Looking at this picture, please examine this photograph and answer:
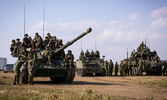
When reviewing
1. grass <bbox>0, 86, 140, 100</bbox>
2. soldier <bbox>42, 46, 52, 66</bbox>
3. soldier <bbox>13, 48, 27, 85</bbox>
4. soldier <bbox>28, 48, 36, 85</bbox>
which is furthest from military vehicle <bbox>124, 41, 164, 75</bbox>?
grass <bbox>0, 86, 140, 100</bbox>

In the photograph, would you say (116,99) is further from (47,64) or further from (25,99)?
(47,64)

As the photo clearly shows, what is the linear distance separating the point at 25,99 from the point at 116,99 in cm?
294

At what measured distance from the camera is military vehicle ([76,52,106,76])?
23.2m

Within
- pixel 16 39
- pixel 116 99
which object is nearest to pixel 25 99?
pixel 116 99

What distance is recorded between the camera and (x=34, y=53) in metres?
13.6

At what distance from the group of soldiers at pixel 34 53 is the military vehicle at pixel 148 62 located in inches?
502

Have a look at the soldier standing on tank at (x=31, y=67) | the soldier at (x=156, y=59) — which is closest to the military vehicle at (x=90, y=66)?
the soldier at (x=156, y=59)

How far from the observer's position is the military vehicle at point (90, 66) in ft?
76.2

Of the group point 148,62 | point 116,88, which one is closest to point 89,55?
point 148,62

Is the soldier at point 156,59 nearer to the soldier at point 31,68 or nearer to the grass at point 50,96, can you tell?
the soldier at point 31,68

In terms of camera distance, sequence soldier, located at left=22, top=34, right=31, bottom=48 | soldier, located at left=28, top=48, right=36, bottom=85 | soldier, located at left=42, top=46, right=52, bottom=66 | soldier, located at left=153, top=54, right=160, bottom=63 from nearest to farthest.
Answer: soldier, located at left=28, top=48, right=36, bottom=85 → soldier, located at left=42, top=46, right=52, bottom=66 → soldier, located at left=22, top=34, right=31, bottom=48 → soldier, located at left=153, top=54, right=160, bottom=63

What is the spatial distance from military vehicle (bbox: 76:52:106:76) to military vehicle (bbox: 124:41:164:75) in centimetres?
439

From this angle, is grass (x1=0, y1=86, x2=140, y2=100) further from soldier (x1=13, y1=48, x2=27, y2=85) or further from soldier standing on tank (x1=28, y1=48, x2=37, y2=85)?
soldier (x1=13, y1=48, x2=27, y2=85)

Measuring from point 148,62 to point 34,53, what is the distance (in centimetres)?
1595
